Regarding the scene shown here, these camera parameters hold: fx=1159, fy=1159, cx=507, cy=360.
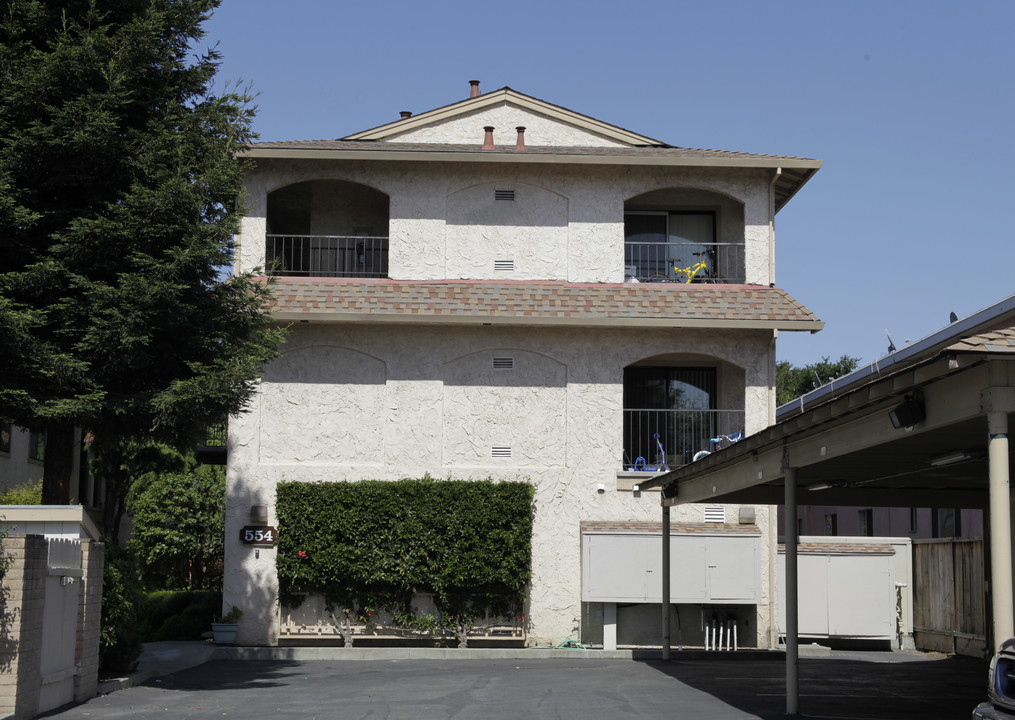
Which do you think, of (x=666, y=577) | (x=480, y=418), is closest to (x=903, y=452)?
(x=666, y=577)

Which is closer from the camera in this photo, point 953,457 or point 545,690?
point 953,457

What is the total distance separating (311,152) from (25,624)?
13831mm

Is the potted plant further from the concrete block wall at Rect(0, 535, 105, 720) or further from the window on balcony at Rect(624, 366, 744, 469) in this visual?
the concrete block wall at Rect(0, 535, 105, 720)

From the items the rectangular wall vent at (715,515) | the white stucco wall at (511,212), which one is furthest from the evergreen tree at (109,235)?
the rectangular wall vent at (715,515)

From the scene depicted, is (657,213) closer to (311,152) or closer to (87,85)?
(311,152)

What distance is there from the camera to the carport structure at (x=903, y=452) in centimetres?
862

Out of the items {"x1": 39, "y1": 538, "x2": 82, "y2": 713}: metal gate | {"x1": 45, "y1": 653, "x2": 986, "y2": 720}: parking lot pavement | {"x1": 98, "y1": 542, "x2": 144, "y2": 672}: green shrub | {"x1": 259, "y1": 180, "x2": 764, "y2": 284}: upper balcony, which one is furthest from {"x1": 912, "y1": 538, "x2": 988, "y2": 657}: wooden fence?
{"x1": 39, "y1": 538, "x2": 82, "y2": 713}: metal gate

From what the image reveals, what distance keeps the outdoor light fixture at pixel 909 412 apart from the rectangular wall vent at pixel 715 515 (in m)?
14.0

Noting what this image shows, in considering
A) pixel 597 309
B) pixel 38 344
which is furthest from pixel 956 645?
pixel 38 344

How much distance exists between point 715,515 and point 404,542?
6439mm

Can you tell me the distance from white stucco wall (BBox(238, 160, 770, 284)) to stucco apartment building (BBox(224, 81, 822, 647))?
0.14 feet

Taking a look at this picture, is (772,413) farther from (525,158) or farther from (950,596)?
(525,158)

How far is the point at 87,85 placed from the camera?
15.6 m

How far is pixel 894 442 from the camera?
11.6 metres
